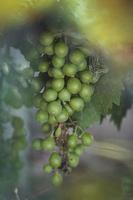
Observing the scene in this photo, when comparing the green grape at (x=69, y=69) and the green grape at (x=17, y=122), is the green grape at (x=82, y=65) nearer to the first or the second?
the green grape at (x=69, y=69)

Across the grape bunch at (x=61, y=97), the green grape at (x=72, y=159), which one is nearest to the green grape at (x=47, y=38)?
the grape bunch at (x=61, y=97)

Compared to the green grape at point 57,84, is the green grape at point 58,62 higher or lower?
higher

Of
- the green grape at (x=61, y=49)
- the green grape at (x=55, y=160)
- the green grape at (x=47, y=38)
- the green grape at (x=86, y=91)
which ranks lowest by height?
the green grape at (x=55, y=160)

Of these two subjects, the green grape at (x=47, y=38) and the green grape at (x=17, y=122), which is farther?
the green grape at (x=17, y=122)

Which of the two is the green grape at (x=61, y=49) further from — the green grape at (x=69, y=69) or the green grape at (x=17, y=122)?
the green grape at (x=17, y=122)

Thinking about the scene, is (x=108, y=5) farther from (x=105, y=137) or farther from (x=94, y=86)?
(x=105, y=137)

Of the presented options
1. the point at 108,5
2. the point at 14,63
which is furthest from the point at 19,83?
the point at 108,5
